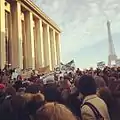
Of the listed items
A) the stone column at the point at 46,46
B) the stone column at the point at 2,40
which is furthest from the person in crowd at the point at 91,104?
the stone column at the point at 46,46

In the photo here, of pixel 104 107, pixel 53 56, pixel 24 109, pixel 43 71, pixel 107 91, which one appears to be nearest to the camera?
pixel 104 107

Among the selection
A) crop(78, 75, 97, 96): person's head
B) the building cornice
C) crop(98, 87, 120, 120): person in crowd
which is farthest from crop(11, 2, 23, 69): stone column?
crop(78, 75, 97, 96): person's head

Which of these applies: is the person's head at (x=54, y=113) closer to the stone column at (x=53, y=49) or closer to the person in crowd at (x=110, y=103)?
the person in crowd at (x=110, y=103)

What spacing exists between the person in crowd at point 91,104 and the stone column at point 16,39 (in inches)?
1281

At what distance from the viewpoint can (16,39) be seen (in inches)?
1476

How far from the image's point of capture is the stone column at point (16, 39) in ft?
121

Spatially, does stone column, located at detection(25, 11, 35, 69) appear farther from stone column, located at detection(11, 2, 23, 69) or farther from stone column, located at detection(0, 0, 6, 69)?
stone column, located at detection(0, 0, 6, 69)

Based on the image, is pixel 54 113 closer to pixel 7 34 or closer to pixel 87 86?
pixel 87 86

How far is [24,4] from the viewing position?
4231cm

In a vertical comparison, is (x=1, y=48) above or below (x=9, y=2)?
below

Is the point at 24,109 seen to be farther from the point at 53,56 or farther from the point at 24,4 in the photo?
the point at 53,56

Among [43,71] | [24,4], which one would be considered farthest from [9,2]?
[43,71]

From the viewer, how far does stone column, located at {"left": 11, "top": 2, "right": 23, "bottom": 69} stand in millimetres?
36969

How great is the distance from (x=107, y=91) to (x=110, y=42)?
147 m
